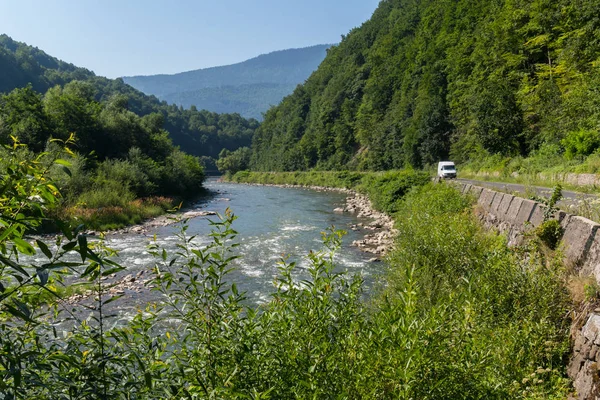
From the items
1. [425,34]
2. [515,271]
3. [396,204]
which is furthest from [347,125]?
[515,271]

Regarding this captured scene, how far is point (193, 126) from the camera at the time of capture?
17025cm

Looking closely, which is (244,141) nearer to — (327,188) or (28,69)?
(28,69)

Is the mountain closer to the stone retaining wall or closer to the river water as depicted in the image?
the river water

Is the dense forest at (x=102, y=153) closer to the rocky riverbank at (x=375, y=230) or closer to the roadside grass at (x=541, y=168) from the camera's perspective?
the rocky riverbank at (x=375, y=230)

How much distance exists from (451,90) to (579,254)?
171 feet

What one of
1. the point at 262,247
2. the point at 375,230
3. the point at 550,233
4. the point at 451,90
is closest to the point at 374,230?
the point at 375,230

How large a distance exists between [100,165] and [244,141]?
153209mm

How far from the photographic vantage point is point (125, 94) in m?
122

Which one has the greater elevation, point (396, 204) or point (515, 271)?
point (515, 271)

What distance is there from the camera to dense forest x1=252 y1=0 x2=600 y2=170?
26.0 m

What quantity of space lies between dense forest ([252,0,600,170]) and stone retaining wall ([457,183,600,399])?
40.0 feet

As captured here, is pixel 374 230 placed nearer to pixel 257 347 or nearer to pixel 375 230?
pixel 375 230

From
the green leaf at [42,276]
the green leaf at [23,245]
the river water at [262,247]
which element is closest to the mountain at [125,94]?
the river water at [262,247]

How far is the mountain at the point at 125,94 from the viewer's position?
94812 mm
